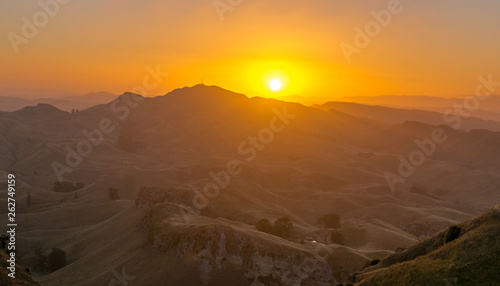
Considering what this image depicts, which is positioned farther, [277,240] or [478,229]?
[277,240]

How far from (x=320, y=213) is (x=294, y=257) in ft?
284

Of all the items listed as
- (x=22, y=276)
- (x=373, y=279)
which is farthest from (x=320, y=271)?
(x=22, y=276)

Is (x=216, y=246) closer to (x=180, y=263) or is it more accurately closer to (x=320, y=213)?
(x=180, y=263)

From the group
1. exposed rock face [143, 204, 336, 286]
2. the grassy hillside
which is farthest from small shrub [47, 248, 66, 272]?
the grassy hillside

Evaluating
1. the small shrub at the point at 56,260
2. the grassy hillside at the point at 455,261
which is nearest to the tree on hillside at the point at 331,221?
the small shrub at the point at 56,260

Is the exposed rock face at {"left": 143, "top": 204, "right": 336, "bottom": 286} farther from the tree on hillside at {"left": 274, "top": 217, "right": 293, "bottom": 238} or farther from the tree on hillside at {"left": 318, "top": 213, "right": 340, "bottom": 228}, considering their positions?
the tree on hillside at {"left": 318, "top": 213, "right": 340, "bottom": 228}

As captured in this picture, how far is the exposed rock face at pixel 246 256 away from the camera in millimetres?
71750

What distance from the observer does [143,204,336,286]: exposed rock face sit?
235 feet

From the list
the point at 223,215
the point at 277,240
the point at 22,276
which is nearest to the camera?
the point at 22,276

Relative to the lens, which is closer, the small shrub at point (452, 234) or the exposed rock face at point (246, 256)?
the small shrub at point (452, 234)

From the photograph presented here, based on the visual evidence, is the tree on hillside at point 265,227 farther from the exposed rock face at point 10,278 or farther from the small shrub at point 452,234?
the small shrub at point 452,234

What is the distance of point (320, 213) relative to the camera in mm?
159250

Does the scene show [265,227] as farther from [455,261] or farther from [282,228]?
[455,261]

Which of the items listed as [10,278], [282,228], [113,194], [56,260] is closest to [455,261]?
[10,278]
